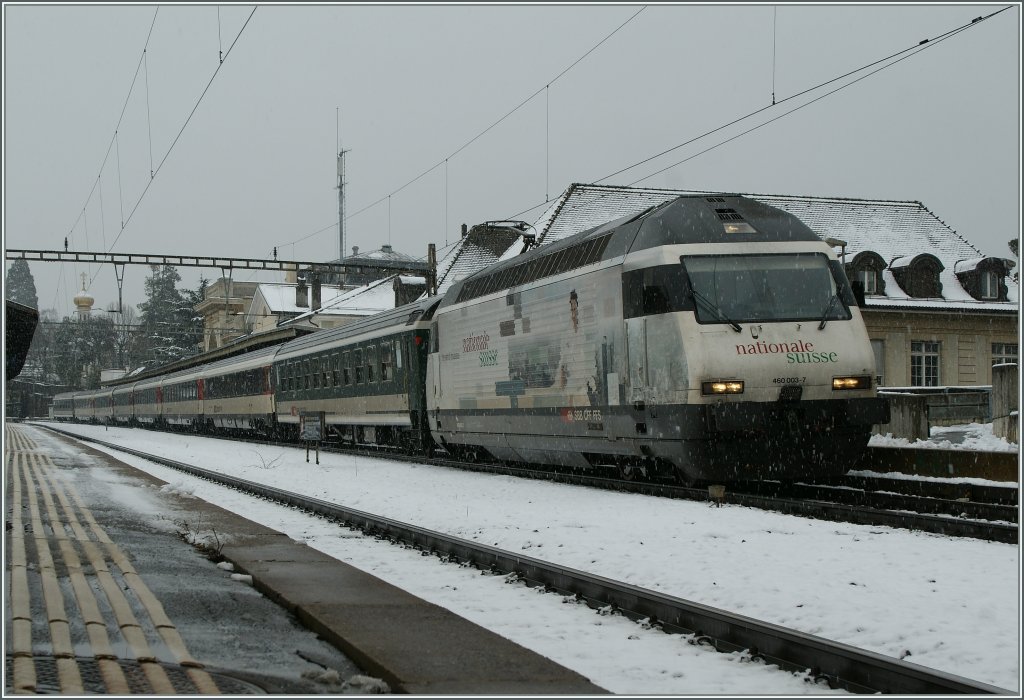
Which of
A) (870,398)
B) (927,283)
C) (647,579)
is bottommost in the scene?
(647,579)

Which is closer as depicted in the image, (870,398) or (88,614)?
(88,614)

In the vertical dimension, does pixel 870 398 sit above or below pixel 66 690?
above

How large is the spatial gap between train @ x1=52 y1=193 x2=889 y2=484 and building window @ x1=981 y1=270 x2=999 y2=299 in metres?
28.1

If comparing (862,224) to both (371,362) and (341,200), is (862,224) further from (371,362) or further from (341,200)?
(341,200)

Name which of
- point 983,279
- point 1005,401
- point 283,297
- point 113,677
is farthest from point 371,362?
point 283,297

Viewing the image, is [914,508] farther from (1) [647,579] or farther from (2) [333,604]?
(2) [333,604]

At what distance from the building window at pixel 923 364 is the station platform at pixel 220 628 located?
3332 centimetres

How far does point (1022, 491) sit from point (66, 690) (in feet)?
25.2

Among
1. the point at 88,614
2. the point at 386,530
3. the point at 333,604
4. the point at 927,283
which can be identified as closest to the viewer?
the point at 88,614

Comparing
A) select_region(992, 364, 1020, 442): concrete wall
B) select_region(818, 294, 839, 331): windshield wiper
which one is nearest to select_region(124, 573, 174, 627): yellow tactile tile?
select_region(818, 294, 839, 331): windshield wiper

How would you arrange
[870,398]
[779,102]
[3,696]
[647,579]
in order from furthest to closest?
1. [779,102]
2. [870,398]
3. [647,579]
4. [3,696]

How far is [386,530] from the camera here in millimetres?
10922

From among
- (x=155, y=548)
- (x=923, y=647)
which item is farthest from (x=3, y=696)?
(x=155, y=548)

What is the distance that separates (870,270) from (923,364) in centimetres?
394
